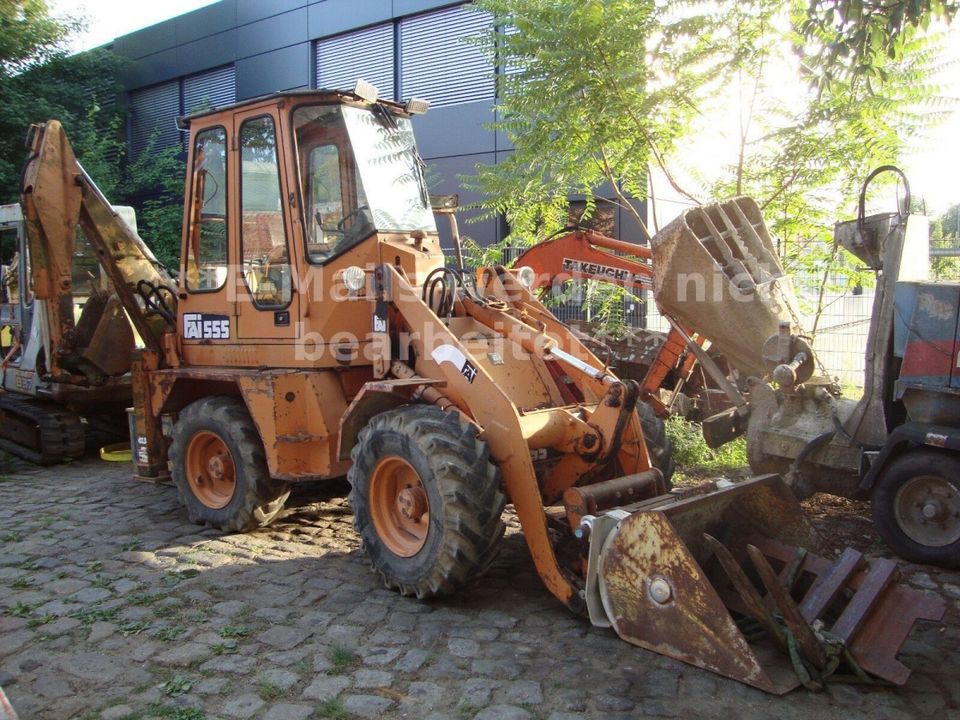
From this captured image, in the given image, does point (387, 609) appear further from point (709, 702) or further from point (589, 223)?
point (589, 223)

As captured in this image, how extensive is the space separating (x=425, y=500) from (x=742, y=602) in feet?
5.89

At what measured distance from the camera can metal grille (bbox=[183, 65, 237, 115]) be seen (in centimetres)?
1975

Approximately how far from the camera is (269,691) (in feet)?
12.6

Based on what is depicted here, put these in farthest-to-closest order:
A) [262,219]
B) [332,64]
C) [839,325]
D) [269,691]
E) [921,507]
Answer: [332,64] < [839,325] < [262,219] < [921,507] < [269,691]

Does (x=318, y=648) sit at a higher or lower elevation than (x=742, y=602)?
lower

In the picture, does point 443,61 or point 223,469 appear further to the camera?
point 443,61

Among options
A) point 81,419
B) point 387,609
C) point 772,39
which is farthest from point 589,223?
point 387,609

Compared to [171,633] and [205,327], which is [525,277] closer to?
[205,327]

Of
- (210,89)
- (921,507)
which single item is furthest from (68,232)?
(210,89)

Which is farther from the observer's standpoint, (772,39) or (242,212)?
(772,39)

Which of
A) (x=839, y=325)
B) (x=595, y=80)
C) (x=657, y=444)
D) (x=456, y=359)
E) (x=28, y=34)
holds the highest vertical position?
(x=28, y=34)

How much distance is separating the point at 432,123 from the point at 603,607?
13.6 m

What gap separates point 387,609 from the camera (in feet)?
15.5

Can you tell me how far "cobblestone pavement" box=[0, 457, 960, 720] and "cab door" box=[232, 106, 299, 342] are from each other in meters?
1.61
